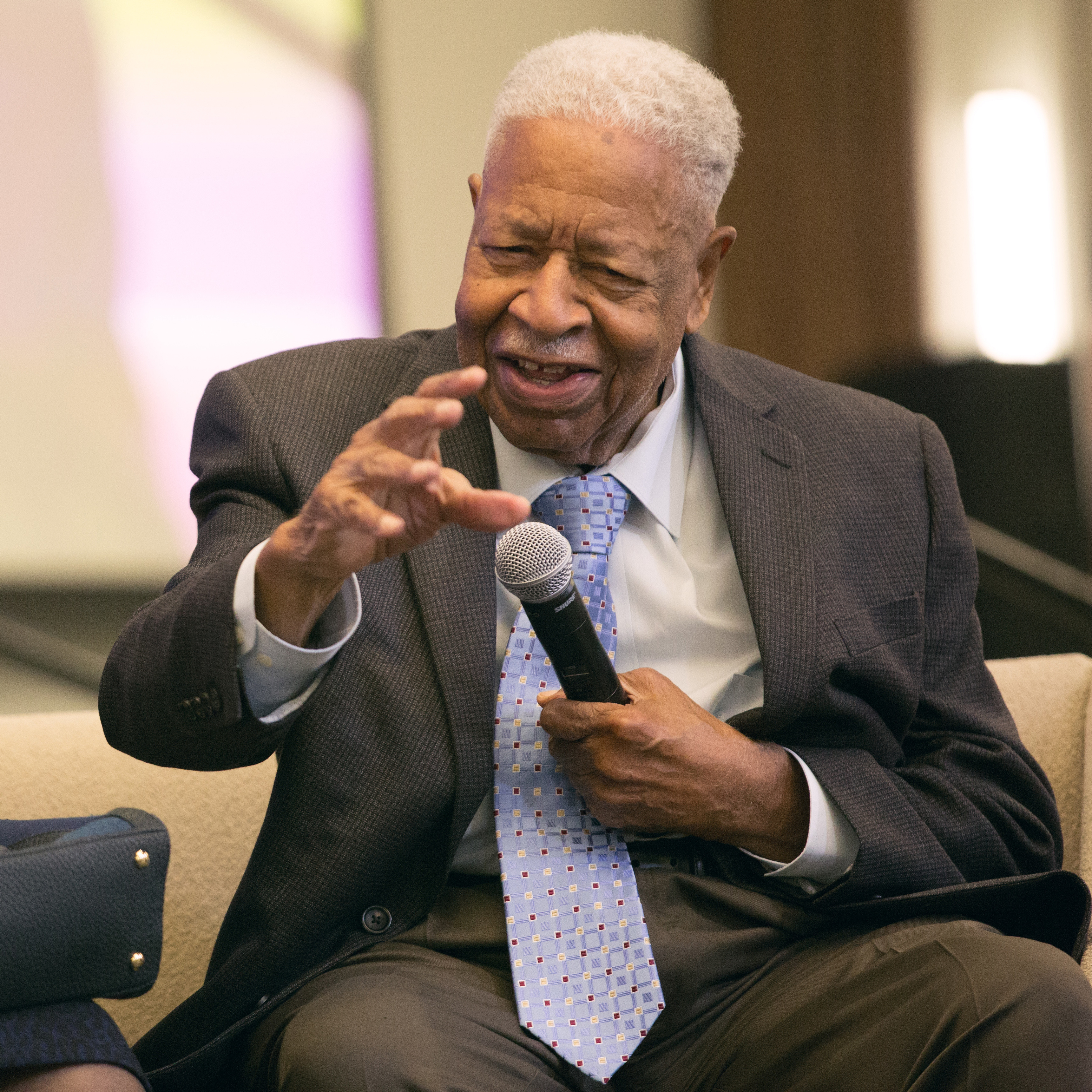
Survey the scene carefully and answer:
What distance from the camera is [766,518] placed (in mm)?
1471

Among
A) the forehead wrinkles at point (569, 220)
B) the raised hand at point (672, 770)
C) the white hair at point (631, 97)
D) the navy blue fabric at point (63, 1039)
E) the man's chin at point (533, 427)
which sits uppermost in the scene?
the white hair at point (631, 97)

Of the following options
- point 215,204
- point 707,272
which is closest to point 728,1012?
point 707,272

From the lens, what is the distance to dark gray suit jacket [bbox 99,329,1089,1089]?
126 cm

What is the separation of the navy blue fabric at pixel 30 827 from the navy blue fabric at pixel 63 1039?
0.17 m

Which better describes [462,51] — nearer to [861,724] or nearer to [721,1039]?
[861,724]

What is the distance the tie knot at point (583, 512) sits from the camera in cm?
140

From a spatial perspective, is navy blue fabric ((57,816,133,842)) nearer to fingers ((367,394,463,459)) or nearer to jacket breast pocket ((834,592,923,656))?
fingers ((367,394,463,459))

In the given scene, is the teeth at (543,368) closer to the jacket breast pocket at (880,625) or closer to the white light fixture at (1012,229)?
the jacket breast pocket at (880,625)

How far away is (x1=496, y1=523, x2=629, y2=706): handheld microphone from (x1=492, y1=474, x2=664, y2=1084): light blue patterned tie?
15cm

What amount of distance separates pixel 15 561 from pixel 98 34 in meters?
1.26

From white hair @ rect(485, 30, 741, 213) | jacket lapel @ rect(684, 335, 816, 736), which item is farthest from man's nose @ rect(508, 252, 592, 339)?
jacket lapel @ rect(684, 335, 816, 736)

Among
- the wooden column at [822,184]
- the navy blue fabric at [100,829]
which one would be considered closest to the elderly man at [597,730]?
the navy blue fabric at [100,829]

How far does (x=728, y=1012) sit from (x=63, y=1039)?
655 millimetres

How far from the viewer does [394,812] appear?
127 centimetres
